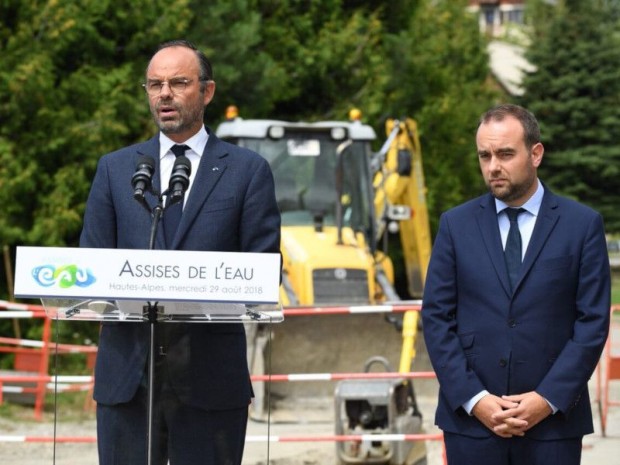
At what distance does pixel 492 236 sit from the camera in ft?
16.4

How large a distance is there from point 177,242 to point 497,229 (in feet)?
3.71

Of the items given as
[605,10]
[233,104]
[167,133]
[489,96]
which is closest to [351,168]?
[233,104]

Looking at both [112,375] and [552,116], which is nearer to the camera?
[112,375]

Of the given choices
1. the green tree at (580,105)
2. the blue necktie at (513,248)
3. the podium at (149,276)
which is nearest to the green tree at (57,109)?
the blue necktie at (513,248)

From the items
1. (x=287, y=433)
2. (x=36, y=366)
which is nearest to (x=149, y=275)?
(x=287, y=433)

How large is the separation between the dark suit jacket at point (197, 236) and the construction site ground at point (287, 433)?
4728 mm

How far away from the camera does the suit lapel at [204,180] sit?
15.5 feet

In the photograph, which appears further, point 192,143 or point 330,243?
point 330,243

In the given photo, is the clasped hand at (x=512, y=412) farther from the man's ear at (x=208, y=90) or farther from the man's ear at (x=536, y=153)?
the man's ear at (x=208, y=90)

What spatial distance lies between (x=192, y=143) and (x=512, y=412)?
1.39 m

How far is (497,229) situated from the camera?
5.02 metres

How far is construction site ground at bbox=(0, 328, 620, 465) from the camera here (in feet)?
35.5

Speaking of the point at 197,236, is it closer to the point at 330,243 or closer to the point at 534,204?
the point at 534,204

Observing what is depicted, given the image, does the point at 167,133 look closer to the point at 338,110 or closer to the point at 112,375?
the point at 112,375
